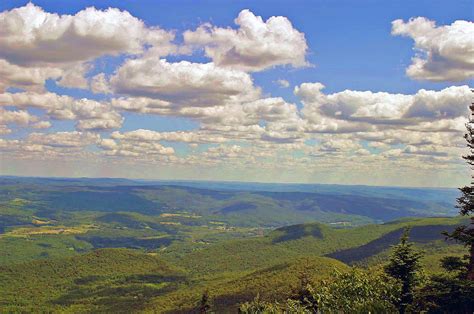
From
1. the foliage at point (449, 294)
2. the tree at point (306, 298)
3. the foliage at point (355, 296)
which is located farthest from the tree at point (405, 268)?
the tree at point (306, 298)

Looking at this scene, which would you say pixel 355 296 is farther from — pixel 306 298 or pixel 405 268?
pixel 405 268

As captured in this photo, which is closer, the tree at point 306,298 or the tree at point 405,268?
the tree at point 405,268

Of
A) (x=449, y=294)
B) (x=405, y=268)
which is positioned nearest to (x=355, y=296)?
(x=405, y=268)

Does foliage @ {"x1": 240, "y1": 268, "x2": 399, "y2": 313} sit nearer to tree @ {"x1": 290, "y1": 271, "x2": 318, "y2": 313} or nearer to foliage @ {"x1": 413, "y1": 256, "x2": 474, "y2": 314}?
tree @ {"x1": 290, "y1": 271, "x2": 318, "y2": 313}

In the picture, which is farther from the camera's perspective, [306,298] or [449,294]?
[306,298]

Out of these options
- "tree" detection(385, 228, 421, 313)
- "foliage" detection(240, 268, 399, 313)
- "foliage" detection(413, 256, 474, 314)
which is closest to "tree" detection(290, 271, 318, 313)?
"foliage" detection(240, 268, 399, 313)

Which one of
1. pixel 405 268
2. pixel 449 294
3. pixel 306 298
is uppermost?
pixel 405 268

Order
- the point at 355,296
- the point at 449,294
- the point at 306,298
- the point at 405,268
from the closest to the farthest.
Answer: the point at 449,294 < the point at 405,268 < the point at 355,296 < the point at 306,298

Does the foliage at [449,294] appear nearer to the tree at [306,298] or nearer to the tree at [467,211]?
the tree at [467,211]
